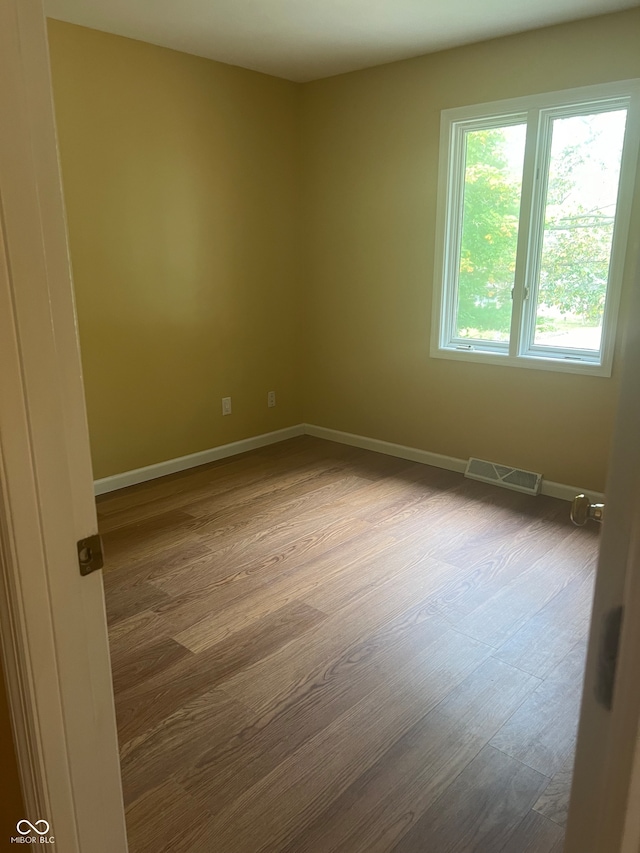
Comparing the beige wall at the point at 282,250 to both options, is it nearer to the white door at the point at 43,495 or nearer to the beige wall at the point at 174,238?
the beige wall at the point at 174,238

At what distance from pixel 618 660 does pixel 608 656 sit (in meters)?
0.04

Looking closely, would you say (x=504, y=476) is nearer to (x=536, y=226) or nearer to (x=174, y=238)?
(x=536, y=226)

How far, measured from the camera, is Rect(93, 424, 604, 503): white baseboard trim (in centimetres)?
372

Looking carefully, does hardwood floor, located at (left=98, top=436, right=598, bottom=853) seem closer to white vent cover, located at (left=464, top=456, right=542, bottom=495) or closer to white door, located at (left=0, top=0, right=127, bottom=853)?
white vent cover, located at (left=464, top=456, right=542, bottom=495)

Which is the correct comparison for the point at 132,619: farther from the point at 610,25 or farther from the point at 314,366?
the point at 610,25

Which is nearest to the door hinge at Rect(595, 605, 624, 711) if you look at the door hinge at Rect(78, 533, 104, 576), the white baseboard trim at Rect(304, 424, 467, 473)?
the door hinge at Rect(78, 533, 104, 576)

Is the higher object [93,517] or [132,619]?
[93,517]

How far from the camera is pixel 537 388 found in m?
3.67

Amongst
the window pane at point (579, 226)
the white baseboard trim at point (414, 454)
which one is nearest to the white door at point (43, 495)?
the white baseboard trim at point (414, 454)

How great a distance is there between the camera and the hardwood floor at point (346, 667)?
5.31 feet

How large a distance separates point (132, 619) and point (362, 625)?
0.92 metres

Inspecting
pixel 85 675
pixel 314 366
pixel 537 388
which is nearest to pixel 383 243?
pixel 314 366

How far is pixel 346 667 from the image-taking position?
219 centimetres

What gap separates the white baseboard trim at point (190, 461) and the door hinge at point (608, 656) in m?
3.23
